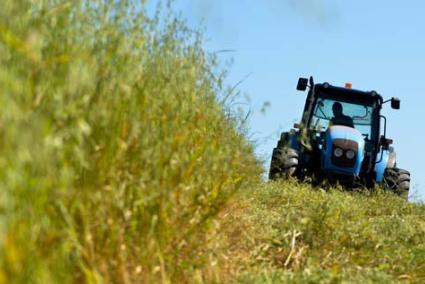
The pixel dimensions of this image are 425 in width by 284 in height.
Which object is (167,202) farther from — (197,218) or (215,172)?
(215,172)

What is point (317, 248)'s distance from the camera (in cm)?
482

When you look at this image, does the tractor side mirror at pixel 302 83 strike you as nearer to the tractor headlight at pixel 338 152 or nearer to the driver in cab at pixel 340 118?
the driver in cab at pixel 340 118

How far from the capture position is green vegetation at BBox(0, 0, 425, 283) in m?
2.00

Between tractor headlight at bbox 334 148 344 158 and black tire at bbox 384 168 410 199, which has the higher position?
tractor headlight at bbox 334 148 344 158

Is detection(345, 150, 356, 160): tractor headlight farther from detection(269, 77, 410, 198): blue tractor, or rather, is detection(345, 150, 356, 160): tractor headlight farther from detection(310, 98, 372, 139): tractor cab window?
detection(310, 98, 372, 139): tractor cab window

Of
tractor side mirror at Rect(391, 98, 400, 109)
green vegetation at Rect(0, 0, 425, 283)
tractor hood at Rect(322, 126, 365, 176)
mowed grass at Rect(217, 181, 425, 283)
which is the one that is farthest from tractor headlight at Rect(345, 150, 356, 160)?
green vegetation at Rect(0, 0, 425, 283)

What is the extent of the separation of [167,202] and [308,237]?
6.88ft

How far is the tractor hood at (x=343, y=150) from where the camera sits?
10.6 m

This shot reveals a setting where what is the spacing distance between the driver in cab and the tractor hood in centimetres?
39

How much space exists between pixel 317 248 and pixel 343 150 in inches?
236

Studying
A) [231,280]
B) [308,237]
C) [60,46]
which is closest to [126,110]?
[60,46]

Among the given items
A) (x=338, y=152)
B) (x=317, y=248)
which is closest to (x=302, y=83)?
(x=338, y=152)

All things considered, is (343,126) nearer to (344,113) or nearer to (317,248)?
(344,113)

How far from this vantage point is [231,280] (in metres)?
3.69
